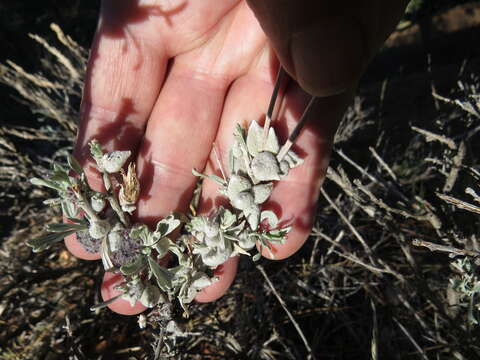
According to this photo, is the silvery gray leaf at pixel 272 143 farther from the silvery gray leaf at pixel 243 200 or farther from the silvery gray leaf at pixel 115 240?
the silvery gray leaf at pixel 115 240

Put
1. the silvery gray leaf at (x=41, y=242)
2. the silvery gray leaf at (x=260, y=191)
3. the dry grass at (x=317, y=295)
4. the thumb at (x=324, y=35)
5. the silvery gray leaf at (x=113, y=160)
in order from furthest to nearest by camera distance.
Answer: the dry grass at (x=317, y=295)
the silvery gray leaf at (x=260, y=191)
the silvery gray leaf at (x=113, y=160)
the silvery gray leaf at (x=41, y=242)
the thumb at (x=324, y=35)

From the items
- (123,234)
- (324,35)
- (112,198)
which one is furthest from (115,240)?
(324,35)

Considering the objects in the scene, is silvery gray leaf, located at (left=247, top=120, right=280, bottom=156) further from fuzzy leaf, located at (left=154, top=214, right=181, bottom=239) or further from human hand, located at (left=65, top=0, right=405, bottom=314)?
fuzzy leaf, located at (left=154, top=214, right=181, bottom=239)

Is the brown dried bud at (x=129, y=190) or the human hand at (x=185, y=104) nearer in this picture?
the brown dried bud at (x=129, y=190)

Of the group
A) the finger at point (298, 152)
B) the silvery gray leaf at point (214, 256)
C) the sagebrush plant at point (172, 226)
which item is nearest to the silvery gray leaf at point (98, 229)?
the sagebrush plant at point (172, 226)

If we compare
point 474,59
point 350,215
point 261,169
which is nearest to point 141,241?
point 261,169

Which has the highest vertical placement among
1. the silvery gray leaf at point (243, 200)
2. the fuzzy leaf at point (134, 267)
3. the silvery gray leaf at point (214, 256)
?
the fuzzy leaf at point (134, 267)
